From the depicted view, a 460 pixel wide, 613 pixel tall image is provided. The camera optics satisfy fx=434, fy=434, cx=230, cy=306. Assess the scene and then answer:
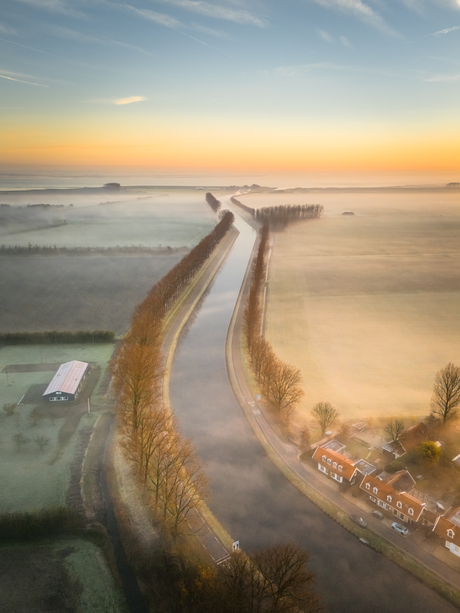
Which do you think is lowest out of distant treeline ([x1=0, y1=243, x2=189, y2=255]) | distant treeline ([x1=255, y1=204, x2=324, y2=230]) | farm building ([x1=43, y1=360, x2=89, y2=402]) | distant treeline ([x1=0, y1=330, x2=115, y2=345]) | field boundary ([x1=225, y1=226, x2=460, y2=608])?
field boundary ([x1=225, y1=226, x2=460, y2=608])

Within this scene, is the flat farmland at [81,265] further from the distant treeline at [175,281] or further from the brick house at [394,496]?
the brick house at [394,496]

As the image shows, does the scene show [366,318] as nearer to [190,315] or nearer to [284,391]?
[190,315]

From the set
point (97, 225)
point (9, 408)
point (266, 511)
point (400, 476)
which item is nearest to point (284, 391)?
point (400, 476)

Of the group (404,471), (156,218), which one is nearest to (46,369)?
(404,471)

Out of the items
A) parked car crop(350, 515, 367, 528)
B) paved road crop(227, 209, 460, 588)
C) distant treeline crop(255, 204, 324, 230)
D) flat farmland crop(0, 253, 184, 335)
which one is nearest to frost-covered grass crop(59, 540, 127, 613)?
paved road crop(227, 209, 460, 588)

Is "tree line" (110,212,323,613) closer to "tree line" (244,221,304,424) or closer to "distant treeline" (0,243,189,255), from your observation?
"tree line" (244,221,304,424)

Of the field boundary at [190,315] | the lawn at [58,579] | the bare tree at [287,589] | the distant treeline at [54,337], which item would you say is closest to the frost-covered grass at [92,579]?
the lawn at [58,579]
